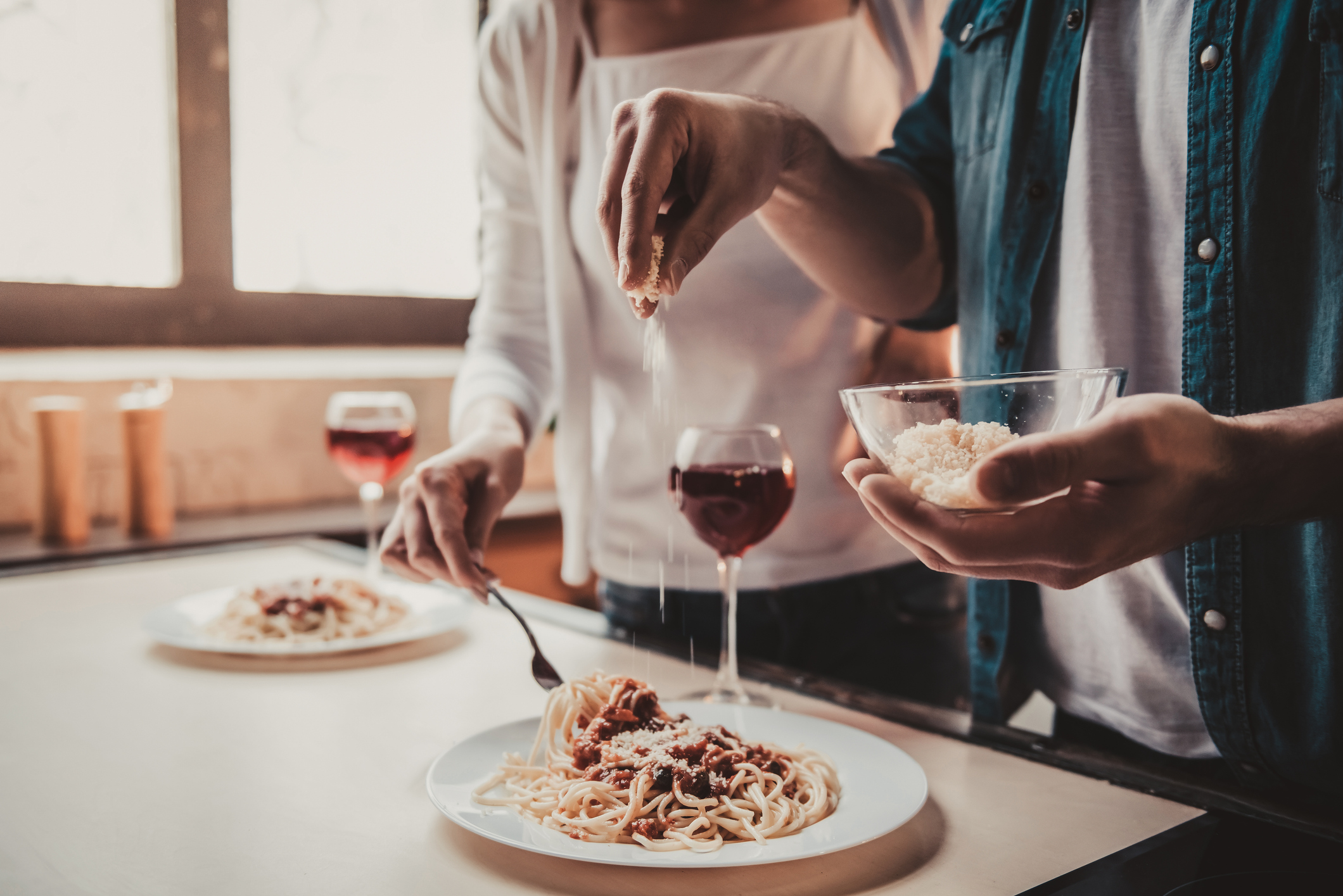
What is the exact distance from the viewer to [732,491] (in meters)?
1.12

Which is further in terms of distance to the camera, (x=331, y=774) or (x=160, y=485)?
(x=160, y=485)

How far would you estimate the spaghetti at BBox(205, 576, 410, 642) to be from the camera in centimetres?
136

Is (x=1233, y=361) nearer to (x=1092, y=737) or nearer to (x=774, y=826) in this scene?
(x=1092, y=737)

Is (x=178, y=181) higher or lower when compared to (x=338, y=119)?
lower

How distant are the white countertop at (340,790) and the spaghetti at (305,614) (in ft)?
0.21

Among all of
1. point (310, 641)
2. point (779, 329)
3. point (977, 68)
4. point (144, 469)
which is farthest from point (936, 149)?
point (144, 469)

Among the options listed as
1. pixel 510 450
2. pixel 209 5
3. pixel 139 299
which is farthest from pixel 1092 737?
pixel 209 5

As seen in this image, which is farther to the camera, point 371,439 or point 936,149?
point 371,439

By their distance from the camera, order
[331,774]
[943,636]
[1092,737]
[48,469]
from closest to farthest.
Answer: [331,774] < [1092,737] < [943,636] < [48,469]

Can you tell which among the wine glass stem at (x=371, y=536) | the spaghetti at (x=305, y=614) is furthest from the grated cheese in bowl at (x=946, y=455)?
the wine glass stem at (x=371, y=536)

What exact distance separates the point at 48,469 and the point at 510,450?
59.1 inches

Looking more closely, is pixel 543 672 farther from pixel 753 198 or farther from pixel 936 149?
pixel 936 149

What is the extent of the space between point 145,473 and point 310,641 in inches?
52.8

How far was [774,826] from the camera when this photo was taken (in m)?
0.74
